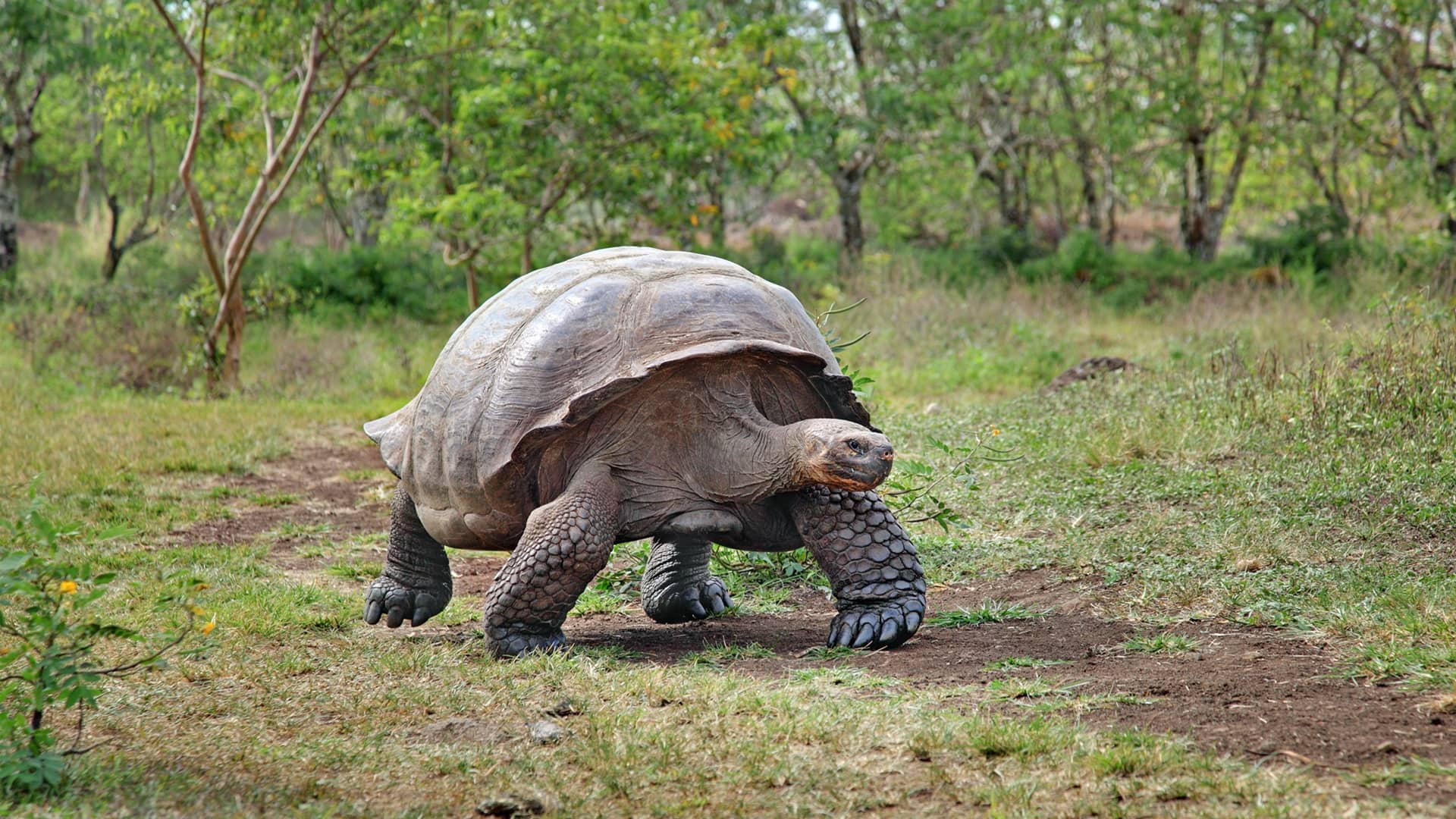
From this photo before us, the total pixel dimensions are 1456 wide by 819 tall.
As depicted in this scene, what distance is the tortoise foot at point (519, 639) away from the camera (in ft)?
12.5

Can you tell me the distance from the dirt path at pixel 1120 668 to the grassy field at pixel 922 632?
0.08 ft

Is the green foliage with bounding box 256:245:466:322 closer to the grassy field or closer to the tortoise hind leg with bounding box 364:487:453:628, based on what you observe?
the grassy field

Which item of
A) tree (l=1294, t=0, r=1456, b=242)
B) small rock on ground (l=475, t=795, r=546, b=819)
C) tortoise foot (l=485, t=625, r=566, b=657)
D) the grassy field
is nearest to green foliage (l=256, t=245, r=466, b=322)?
the grassy field

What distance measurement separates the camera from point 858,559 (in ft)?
12.7

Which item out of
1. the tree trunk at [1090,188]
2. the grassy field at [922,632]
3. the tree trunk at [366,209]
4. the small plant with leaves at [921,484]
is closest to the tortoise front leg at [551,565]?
the grassy field at [922,632]

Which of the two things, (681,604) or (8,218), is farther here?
(8,218)

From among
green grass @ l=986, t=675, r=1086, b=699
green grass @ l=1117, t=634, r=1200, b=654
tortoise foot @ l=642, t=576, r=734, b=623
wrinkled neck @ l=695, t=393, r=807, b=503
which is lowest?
tortoise foot @ l=642, t=576, r=734, b=623

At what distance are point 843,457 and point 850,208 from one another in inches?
583

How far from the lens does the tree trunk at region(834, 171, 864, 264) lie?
17.6 meters

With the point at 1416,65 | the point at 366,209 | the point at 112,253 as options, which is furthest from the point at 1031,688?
the point at 366,209

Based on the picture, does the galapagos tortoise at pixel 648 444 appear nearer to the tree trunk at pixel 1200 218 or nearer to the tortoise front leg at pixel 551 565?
the tortoise front leg at pixel 551 565

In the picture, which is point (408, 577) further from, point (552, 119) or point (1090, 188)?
point (1090, 188)

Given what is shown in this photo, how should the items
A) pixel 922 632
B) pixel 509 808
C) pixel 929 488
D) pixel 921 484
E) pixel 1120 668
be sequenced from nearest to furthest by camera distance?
pixel 509 808 < pixel 1120 668 < pixel 922 632 < pixel 929 488 < pixel 921 484

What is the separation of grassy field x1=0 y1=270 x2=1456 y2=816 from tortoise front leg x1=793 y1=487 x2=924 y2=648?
144mm
